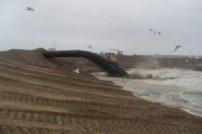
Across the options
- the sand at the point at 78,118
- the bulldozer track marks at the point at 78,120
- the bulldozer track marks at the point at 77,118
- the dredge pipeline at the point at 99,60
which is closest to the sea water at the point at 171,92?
the sand at the point at 78,118

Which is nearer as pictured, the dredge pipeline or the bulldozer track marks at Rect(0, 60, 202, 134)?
the bulldozer track marks at Rect(0, 60, 202, 134)

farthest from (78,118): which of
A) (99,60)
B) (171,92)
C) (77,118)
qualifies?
(99,60)

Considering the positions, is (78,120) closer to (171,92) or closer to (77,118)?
(77,118)

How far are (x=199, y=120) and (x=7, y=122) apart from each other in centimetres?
552

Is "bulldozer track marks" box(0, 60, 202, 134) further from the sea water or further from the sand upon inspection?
the sea water

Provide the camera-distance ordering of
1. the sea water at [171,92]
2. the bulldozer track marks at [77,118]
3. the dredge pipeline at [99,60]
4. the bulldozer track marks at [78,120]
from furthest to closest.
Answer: the dredge pipeline at [99,60]
the sea water at [171,92]
the bulldozer track marks at [78,120]
the bulldozer track marks at [77,118]

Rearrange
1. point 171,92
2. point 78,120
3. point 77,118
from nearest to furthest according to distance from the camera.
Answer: point 78,120
point 77,118
point 171,92

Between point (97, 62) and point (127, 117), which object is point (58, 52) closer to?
point (97, 62)

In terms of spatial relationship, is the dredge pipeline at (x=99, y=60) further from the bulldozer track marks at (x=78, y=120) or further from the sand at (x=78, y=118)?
the bulldozer track marks at (x=78, y=120)

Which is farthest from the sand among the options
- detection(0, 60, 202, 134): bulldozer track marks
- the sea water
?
the sea water

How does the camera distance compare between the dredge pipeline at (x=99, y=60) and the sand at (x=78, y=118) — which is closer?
the sand at (x=78, y=118)

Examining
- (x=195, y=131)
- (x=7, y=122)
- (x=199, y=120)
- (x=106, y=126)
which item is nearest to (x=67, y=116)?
(x=106, y=126)

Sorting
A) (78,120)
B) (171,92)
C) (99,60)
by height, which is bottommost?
(171,92)

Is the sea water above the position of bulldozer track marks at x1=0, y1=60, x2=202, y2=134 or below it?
below
